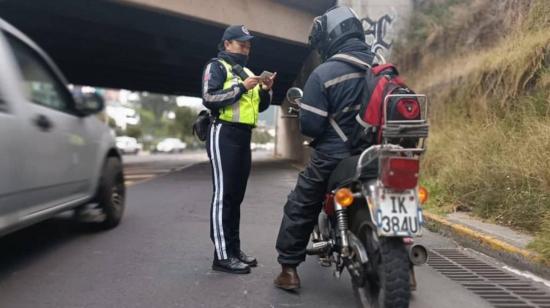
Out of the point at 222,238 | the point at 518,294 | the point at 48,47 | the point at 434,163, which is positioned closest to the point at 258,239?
the point at 222,238

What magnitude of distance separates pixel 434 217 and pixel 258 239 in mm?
2261

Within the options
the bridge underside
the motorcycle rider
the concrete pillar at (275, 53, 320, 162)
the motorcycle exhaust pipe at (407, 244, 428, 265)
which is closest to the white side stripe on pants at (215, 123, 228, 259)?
the motorcycle rider

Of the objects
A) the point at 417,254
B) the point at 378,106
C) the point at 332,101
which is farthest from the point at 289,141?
the point at 417,254

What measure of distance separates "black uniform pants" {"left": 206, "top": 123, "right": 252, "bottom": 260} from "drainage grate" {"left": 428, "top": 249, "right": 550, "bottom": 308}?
6.20ft

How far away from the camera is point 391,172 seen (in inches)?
113

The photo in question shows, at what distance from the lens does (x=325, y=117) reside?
3.54 metres

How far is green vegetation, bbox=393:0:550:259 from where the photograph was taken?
5.69m

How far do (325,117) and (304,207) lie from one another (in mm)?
656

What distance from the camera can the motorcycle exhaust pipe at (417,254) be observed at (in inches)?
118

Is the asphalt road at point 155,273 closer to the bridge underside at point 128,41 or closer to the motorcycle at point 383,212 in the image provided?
the motorcycle at point 383,212

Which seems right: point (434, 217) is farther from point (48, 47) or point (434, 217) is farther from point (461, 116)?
point (48, 47)

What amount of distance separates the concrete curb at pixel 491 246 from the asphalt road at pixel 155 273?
113 mm

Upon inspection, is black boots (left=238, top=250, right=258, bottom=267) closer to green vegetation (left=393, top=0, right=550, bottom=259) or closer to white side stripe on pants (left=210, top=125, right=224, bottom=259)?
white side stripe on pants (left=210, top=125, right=224, bottom=259)

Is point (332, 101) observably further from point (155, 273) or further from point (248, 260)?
point (155, 273)
